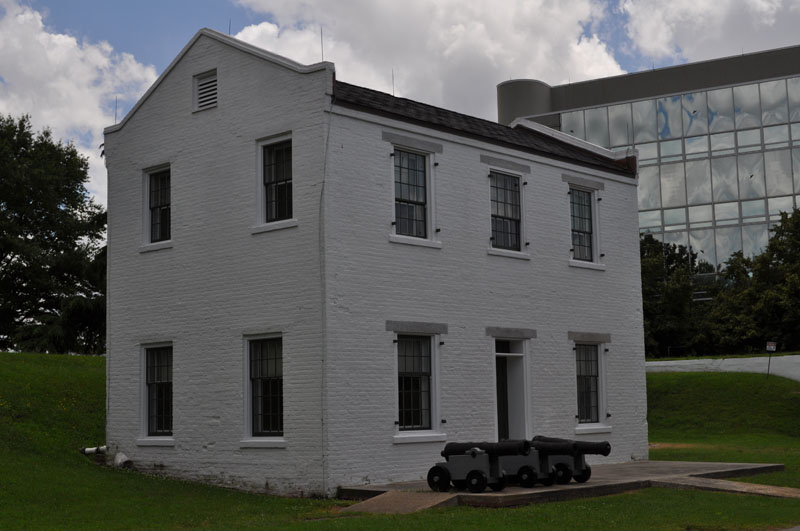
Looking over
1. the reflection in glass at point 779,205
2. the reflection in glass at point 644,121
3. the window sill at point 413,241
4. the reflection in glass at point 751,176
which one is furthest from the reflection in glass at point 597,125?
the window sill at point 413,241

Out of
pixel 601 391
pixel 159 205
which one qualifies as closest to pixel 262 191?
pixel 159 205

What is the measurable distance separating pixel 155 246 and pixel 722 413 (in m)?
24.1

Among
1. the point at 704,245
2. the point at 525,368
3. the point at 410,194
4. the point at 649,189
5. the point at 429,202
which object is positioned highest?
the point at 649,189

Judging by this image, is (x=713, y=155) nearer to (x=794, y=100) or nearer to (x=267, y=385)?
(x=794, y=100)

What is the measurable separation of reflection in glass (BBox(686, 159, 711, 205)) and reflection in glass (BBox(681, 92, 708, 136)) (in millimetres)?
1898

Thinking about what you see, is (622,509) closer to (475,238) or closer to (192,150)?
(475,238)

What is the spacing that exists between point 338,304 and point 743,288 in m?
35.4

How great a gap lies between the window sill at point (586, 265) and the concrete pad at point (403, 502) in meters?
8.99

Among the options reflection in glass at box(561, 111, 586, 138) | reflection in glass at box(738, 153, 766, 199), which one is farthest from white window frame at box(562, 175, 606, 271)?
reflection in glass at box(561, 111, 586, 138)

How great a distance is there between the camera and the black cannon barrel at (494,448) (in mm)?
16438

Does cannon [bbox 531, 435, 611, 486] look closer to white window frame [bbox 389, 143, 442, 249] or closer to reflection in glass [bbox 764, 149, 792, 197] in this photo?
white window frame [bbox 389, 143, 442, 249]

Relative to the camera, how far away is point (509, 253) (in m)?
22.1

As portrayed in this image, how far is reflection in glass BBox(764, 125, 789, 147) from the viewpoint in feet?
194

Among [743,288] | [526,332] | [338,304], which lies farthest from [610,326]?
[743,288]
